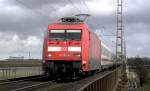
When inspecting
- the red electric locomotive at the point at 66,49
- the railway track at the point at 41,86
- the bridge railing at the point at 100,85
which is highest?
the red electric locomotive at the point at 66,49

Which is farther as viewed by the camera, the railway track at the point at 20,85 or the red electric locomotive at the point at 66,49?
the red electric locomotive at the point at 66,49

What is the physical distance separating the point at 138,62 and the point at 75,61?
136756 millimetres

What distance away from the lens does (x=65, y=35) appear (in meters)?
28.2

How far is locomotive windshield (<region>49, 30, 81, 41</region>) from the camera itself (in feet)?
92.1

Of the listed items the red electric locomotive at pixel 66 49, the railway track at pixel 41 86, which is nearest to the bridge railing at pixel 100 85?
the railway track at pixel 41 86

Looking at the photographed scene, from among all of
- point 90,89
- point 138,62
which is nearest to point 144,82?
point 138,62

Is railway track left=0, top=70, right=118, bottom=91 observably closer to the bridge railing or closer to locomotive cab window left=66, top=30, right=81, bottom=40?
the bridge railing

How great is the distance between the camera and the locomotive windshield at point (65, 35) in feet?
92.1

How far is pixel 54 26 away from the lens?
92.7 ft

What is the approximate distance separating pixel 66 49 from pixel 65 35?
3.57 feet

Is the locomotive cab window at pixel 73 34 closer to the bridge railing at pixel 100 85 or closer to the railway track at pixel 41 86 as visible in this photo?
the railway track at pixel 41 86

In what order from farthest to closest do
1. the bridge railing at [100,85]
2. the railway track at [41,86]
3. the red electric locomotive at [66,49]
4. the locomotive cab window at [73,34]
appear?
the locomotive cab window at [73,34] < the red electric locomotive at [66,49] < the railway track at [41,86] < the bridge railing at [100,85]

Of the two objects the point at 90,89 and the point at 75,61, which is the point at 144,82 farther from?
the point at 90,89

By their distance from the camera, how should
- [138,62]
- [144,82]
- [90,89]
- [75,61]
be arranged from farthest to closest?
[138,62] < [144,82] < [75,61] < [90,89]
